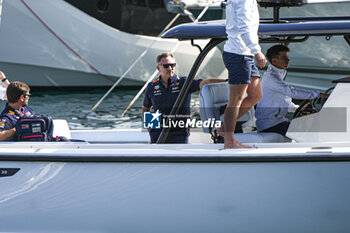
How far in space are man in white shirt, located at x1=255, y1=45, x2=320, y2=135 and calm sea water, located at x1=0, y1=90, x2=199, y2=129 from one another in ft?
16.4

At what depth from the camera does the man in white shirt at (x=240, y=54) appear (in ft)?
11.7

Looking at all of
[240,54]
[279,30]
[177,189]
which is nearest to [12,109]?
[177,189]

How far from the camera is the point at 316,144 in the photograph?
3.76 meters

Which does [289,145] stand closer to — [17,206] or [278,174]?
[278,174]

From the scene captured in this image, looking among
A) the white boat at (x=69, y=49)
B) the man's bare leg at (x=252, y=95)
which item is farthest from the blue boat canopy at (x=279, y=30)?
the white boat at (x=69, y=49)

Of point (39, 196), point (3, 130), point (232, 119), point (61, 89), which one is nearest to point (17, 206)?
point (39, 196)

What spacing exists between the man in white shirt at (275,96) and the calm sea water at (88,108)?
501 centimetres

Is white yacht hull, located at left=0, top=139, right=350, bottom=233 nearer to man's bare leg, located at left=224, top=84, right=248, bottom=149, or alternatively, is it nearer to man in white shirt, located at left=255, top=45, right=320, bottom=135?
man's bare leg, located at left=224, top=84, right=248, bottom=149

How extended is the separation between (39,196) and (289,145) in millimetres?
1554

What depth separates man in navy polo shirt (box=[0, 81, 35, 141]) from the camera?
13.3 feet

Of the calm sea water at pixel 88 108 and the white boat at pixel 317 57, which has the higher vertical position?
the white boat at pixel 317 57

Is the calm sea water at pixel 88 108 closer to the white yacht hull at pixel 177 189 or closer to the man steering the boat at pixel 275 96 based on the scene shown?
the man steering the boat at pixel 275 96

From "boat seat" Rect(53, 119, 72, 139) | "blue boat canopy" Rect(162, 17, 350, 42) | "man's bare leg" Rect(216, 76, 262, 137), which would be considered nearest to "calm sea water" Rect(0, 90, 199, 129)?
"boat seat" Rect(53, 119, 72, 139)

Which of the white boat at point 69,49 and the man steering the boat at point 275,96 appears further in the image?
the white boat at point 69,49
